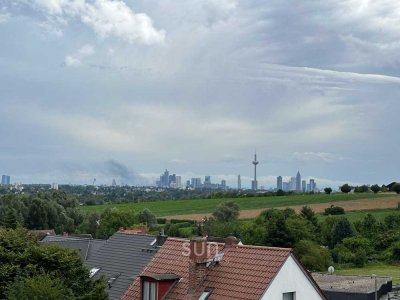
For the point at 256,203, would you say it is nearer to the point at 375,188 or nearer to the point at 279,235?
the point at 375,188

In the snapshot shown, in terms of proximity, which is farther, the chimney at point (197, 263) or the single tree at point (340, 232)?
the single tree at point (340, 232)

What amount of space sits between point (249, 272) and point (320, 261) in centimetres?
5410

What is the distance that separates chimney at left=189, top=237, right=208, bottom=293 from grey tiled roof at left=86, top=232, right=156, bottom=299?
19.4 feet

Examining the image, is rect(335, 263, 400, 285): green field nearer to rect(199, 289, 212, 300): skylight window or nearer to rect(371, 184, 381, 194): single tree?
rect(199, 289, 212, 300): skylight window

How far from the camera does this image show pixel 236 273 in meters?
31.4

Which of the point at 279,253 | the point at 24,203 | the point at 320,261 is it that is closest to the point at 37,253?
the point at 279,253

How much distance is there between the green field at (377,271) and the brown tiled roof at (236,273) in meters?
48.9

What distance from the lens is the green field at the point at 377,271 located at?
266 feet

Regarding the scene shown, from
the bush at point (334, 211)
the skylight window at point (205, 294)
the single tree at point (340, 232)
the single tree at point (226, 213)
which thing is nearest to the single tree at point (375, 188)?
the bush at point (334, 211)

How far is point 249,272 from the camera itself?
3109 centimetres

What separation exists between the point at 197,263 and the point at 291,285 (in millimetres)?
4495

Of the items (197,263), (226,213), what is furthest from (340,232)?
(197,263)

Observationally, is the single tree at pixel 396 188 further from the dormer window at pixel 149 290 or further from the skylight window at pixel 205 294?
the skylight window at pixel 205 294

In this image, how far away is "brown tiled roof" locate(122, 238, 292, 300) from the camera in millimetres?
30250
